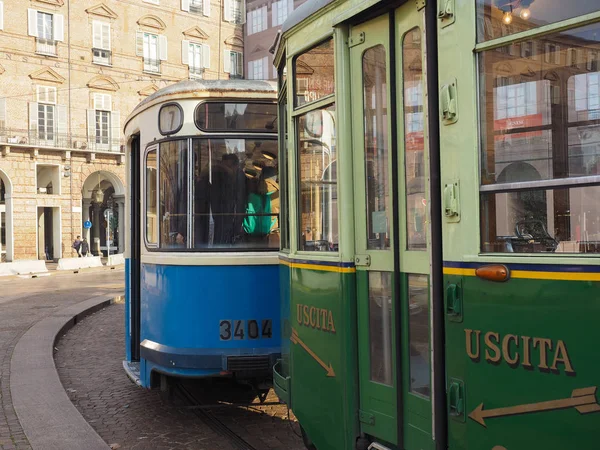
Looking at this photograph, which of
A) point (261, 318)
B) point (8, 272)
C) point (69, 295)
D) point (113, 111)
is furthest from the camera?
point (113, 111)

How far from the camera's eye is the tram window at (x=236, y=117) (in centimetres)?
616

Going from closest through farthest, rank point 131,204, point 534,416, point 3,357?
point 534,416
point 131,204
point 3,357

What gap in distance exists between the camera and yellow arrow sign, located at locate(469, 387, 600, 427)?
7.97 ft

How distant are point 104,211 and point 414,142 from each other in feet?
128

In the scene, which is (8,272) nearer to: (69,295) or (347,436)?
(69,295)

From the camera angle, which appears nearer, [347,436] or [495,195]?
[495,195]

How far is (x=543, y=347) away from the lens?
8.47 feet

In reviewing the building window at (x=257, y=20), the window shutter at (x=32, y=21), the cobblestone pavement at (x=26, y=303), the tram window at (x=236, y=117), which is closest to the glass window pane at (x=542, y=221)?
the tram window at (x=236, y=117)

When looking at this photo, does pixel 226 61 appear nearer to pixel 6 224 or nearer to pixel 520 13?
pixel 6 224

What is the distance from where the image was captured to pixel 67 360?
10.0 metres

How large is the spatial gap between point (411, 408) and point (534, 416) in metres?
0.86

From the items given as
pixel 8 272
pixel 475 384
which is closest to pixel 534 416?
pixel 475 384

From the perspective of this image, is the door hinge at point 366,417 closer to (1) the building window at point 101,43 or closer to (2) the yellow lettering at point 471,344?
(2) the yellow lettering at point 471,344

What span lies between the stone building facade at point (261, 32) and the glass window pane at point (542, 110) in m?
42.0
